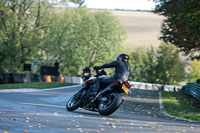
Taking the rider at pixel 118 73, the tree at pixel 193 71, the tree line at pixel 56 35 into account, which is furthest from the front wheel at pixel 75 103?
the tree at pixel 193 71

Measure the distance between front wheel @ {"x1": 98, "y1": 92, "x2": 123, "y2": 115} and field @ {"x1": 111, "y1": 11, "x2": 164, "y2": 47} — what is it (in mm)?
99094

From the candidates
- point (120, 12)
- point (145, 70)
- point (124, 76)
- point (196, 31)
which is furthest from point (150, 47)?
point (124, 76)

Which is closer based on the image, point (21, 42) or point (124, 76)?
point (124, 76)

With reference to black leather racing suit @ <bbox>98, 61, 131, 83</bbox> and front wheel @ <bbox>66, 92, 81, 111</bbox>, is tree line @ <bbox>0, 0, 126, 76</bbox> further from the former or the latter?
black leather racing suit @ <bbox>98, 61, 131, 83</bbox>

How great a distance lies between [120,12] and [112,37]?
194 ft

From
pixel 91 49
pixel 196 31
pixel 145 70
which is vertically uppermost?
pixel 196 31

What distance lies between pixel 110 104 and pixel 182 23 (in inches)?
882

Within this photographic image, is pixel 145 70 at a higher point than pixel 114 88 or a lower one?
lower

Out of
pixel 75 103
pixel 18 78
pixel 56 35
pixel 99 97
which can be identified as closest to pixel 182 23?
pixel 18 78

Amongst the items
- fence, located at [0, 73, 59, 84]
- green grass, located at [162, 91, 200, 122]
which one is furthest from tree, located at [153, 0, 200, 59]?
fence, located at [0, 73, 59, 84]

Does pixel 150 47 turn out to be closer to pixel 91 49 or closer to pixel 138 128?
pixel 91 49

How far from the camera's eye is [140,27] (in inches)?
4909

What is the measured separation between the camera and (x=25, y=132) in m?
8.27

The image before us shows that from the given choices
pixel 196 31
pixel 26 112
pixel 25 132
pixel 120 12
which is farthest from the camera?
pixel 120 12
